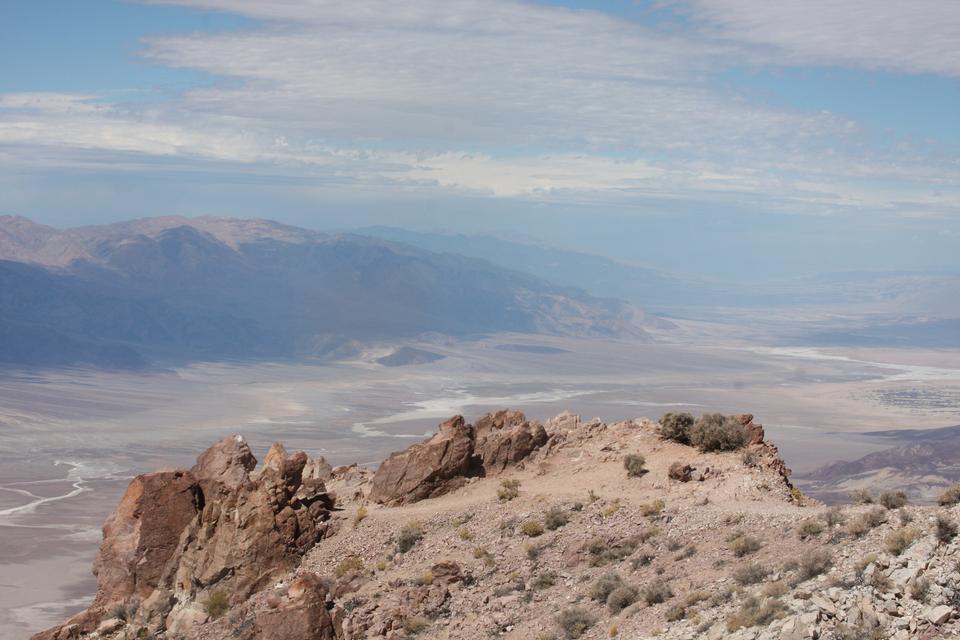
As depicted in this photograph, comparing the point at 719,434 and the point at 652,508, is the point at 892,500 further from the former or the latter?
the point at 719,434

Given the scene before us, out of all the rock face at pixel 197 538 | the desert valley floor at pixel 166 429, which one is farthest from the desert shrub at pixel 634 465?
the desert valley floor at pixel 166 429

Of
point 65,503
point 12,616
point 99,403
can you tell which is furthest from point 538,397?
point 12,616

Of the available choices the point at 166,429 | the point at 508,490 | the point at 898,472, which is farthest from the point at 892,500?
the point at 166,429

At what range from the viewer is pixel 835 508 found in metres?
17.2

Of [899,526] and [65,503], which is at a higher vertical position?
[899,526]

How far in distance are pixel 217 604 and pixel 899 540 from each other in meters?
13.1

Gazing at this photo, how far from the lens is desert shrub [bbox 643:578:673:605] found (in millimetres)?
15672

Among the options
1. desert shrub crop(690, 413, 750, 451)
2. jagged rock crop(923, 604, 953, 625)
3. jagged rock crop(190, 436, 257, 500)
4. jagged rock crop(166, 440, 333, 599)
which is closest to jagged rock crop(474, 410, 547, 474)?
desert shrub crop(690, 413, 750, 451)

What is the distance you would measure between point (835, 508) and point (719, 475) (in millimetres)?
4236

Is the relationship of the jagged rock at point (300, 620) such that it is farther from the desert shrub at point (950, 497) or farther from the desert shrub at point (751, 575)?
the desert shrub at point (950, 497)

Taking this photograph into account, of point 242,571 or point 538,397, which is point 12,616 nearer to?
point 242,571

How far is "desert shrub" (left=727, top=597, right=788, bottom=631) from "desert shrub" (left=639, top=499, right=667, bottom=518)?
5904 millimetres

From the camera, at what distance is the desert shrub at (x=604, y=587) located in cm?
1662

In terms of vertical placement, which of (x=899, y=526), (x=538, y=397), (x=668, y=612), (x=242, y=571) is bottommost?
(x=538, y=397)
